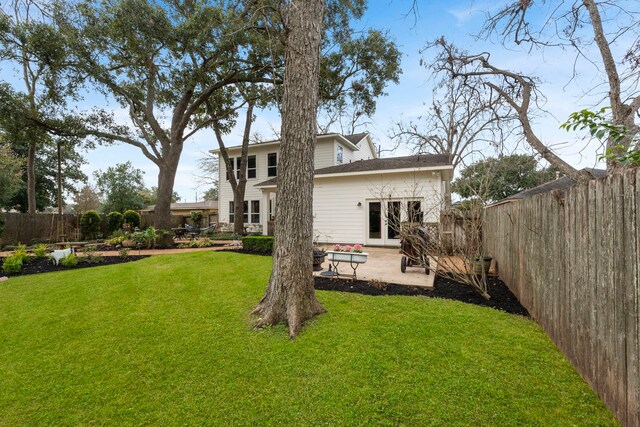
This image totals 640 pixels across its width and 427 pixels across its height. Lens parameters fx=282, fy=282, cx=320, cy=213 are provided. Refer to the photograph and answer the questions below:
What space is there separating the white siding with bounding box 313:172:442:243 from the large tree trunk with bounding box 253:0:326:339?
8.24 m

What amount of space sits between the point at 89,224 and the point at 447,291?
1931cm

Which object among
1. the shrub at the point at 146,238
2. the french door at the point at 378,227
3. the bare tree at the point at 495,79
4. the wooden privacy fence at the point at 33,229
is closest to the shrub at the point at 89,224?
the wooden privacy fence at the point at 33,229

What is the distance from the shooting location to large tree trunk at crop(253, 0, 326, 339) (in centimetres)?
392

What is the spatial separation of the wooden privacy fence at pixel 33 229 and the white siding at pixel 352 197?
47.5 feet

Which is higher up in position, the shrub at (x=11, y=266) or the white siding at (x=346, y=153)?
the white siding at (x=346, y=153)

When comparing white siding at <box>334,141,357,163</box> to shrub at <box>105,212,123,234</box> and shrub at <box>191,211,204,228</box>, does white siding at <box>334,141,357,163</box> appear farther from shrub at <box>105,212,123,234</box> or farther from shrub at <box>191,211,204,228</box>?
shrub at <box>105,212,123,234</box>

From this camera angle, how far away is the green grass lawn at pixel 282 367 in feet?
7.67

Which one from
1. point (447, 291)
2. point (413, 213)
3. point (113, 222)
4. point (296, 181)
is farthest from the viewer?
point (113, 222)

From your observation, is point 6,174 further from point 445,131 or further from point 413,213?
point 445,131

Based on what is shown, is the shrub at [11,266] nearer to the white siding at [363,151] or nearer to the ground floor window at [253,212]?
the ground floor window at [253,212]

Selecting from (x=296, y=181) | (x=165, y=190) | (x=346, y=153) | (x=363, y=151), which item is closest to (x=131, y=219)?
(x=165, y=190)

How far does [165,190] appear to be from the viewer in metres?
13.4

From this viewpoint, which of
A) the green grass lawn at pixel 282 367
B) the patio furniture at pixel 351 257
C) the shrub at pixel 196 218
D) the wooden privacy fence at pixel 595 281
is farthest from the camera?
the shrub at pixel 196 218

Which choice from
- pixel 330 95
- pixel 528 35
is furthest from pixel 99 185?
pixel 528 35
